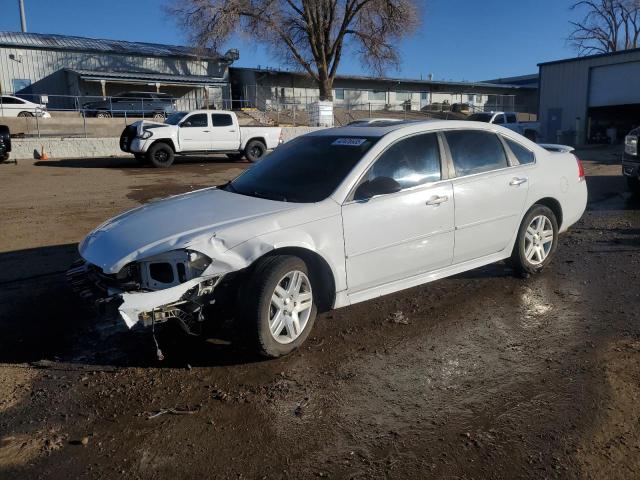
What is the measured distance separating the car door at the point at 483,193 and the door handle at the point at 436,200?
138 millimetres

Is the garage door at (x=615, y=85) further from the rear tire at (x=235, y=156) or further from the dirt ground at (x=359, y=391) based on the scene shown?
the dirt ground at (x=359, y=391)

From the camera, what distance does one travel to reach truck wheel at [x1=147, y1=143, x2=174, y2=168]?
17703 millimetres

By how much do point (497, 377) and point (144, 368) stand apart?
94.3 inches

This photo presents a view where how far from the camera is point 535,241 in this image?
557 centimetres

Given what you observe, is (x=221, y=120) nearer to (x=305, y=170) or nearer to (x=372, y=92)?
(x=305, y=170)

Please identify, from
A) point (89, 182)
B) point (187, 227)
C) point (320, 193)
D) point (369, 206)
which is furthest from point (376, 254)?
point (89, 182)

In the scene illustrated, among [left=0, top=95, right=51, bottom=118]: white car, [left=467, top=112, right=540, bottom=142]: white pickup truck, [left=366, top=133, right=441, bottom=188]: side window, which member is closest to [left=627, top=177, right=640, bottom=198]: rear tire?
[left=366, top=133, right=441, bottom=188]: side window

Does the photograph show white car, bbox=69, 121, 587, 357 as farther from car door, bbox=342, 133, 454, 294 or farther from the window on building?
the window on building

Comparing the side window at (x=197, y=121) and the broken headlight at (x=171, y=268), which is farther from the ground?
the side window at (x=197, y=121)

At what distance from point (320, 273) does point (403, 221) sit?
2.72 ft

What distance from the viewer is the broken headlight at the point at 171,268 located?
3.56 metres

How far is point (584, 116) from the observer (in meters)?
29.5

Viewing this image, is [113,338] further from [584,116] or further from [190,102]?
[190,102]

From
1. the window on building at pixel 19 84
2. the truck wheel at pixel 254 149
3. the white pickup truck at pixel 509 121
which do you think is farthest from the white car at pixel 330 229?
the window on building at pixel 19 84
